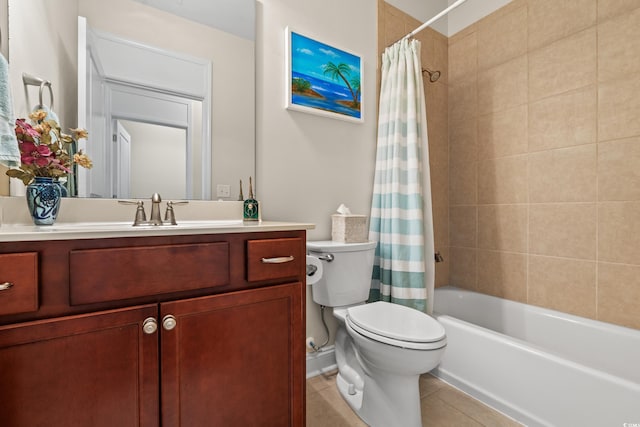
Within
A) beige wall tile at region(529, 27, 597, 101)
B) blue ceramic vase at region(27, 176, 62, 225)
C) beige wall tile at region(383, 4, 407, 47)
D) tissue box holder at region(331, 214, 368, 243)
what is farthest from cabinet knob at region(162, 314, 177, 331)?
beige wall tile at region(529, 27, 597, 101)

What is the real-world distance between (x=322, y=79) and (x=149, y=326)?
156 cm

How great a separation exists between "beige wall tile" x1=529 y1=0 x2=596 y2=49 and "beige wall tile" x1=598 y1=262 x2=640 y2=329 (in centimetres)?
138

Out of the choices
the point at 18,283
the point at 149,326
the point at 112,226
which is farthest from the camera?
the point at 112,226

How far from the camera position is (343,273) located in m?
1.56

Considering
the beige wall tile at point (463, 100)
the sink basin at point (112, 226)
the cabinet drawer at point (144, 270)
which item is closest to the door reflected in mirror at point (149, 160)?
the sink basin at point (112, 226)

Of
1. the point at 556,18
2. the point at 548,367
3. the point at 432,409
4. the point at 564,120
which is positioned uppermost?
the point at 556,18

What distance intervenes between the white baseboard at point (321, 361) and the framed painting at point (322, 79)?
1.45 meters

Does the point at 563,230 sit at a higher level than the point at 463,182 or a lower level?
lower

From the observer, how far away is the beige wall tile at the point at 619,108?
4.92ft

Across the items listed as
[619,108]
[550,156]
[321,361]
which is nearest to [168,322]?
[321,361]

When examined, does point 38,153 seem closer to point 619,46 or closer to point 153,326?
point 153,326

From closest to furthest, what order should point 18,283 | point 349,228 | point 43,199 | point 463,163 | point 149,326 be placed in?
1. point 18,283
2. point 149,326
3. point 43,199
4. point 349,228
5. point 463,163

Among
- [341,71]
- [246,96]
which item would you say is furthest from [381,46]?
[246,96]

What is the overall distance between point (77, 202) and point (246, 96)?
0.91m
